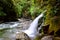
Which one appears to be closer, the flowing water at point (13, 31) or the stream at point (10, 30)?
the stream at point (10, 30)

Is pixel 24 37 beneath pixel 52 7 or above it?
beneath

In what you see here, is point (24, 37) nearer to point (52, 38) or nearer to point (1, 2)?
point (52, 38)

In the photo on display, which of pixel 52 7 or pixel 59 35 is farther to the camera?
pixel 52 7

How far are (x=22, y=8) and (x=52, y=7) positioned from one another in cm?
1382

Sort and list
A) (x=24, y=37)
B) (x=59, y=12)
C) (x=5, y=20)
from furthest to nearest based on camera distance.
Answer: (x=5, y=20) → (x=59, y=12) → (x=24, y=37)

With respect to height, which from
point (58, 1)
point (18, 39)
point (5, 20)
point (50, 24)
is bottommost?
point (5, 20)

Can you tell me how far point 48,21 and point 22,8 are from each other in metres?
13.9

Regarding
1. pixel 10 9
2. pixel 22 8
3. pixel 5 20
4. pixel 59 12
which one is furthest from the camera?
pixel 22 8

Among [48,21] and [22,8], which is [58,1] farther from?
[22,8]

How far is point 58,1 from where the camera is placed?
846cm

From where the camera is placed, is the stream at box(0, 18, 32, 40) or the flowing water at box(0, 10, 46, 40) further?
the flowing water at box(0, 10, 46, 40)

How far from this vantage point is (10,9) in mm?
19672

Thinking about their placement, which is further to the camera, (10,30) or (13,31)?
(10,30)

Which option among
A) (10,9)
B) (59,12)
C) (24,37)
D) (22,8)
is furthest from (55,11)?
(22,8)
